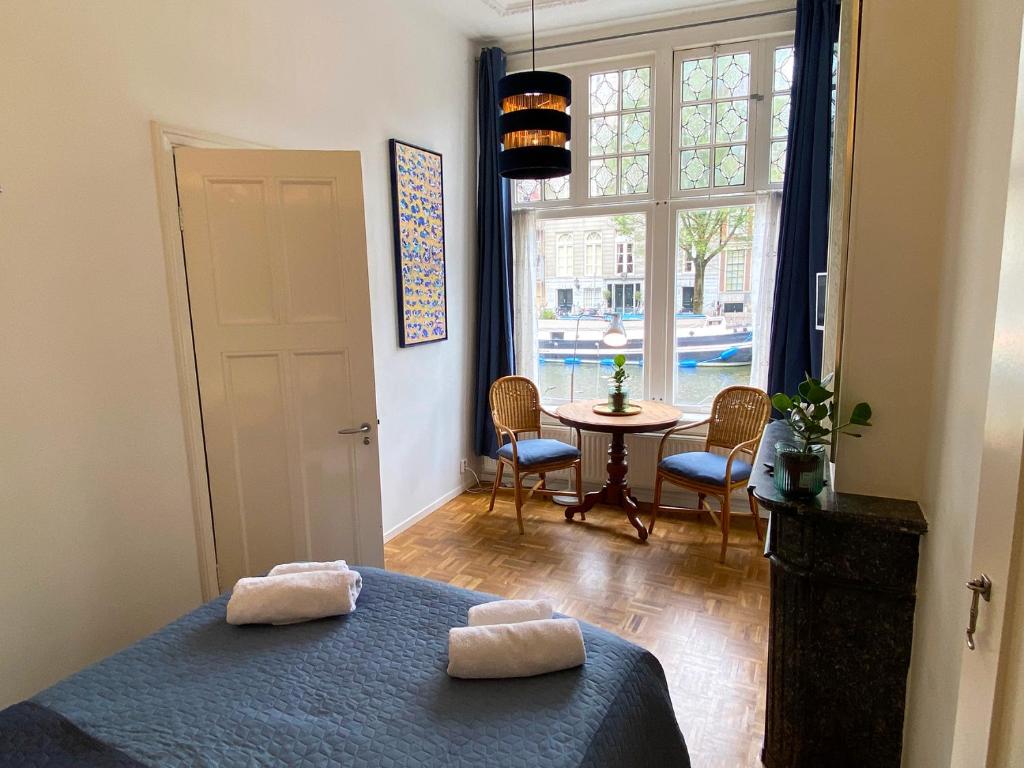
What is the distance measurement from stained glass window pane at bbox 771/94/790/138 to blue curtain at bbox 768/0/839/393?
0.85 feet

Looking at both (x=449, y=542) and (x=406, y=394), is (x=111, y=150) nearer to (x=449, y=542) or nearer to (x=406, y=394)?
(x=406, y=394)

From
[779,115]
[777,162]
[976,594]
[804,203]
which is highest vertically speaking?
[779,115]

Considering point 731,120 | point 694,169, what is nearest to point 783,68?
point 731,120

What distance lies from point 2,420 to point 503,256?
126 inches

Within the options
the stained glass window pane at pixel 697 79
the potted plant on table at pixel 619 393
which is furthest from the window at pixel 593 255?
the stained glass window pane at pixel 697 79

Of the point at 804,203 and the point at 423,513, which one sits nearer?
the point at 804,203

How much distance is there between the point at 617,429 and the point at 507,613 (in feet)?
7.15

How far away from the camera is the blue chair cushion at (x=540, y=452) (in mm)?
3936

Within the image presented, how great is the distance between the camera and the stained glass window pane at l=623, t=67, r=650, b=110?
4.16m

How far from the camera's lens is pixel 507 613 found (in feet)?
5.35

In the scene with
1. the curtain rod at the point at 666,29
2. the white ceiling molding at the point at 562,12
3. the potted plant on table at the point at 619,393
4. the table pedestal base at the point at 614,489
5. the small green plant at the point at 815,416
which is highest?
the white ceiling molding at the point at 562,12

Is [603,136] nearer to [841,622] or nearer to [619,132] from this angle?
[619,132]

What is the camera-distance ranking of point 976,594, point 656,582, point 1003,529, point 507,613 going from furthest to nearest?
point 656,582 < point 507,613 < point 976,594 < point 1003,529

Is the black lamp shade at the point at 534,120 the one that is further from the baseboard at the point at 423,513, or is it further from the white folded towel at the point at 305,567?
the baseboard at the point at 423,513
